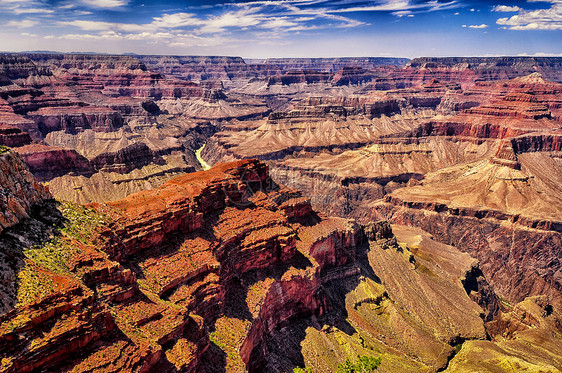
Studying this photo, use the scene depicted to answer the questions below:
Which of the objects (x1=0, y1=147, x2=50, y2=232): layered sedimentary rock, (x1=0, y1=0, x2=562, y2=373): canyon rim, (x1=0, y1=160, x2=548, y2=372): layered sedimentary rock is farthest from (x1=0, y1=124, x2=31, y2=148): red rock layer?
(x1=0, y1=147, x2=50, y2=232): layered sedimentary rock

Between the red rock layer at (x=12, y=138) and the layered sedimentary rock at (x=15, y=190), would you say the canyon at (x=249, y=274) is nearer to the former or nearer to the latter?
the layered sedimentary rock at (x=15, y=190)

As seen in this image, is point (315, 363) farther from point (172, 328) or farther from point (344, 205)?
point (344, 205)

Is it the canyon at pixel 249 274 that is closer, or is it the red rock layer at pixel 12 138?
the canyon at pixel 249 274

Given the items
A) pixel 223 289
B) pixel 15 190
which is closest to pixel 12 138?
pixel 15 190

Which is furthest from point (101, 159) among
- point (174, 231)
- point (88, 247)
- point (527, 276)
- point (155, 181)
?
point (527, 276)

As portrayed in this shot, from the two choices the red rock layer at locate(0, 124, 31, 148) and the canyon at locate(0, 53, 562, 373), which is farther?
the red rock layer at locate(0, 124, 31, 148)

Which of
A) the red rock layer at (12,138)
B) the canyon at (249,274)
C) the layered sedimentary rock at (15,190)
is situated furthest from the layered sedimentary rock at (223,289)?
the red rock layer at (12,138)

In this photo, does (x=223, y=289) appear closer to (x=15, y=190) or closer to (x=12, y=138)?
(x=15, y=190)

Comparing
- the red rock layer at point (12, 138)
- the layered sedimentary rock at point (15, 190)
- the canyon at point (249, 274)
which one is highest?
the layered sedimentary rock at point (15, 190)

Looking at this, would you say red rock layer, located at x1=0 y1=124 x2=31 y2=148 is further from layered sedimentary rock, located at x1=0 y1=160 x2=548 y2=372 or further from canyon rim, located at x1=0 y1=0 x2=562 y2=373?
layered sedimentary rock, located at x1=0 y1=160 x2=548 y2=372

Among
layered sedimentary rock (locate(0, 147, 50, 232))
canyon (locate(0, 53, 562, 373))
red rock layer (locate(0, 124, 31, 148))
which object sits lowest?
canyon (locate(0, 53, 562, 373))

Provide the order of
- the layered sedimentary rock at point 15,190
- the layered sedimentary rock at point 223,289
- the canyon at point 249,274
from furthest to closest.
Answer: the layered sedimentary rock at point 15,190
the canyon at point 249,274
the layered sedimentary rock at point 223,289

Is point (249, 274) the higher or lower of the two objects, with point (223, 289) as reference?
lower
